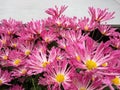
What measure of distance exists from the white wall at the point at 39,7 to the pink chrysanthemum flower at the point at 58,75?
1331 mm

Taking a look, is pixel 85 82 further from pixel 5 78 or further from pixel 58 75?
pixel 5 78

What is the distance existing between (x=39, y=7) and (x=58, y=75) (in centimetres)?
163

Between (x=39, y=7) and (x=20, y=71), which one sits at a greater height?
(x=39, y=7)

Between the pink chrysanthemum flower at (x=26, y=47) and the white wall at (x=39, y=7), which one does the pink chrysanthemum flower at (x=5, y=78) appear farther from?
the white wall at (x=39, y=7)

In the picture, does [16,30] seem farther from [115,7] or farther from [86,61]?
[115,7]

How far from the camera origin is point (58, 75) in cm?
35

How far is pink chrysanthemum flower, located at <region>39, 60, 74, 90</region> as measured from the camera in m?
0.34

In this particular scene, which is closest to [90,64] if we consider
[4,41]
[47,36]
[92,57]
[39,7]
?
[92,57]

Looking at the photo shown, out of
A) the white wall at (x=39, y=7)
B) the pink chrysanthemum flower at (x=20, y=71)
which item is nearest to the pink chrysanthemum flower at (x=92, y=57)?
the pink chrysanthemum flower at (x=20, y=71)

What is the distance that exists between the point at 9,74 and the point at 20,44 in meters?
0.07

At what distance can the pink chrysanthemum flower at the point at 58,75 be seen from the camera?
0.34 metres

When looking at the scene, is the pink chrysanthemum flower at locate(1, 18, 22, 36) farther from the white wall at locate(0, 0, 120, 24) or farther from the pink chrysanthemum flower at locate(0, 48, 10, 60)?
the white wall at locate(0, 0, 120, 24)

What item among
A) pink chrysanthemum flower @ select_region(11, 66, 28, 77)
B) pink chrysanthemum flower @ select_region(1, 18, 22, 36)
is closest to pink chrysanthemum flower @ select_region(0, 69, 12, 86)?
pink chrysanthemum flower @ select_region(11, 66, 28, 77)

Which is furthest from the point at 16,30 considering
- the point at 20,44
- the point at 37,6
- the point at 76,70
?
the point at 37,6
